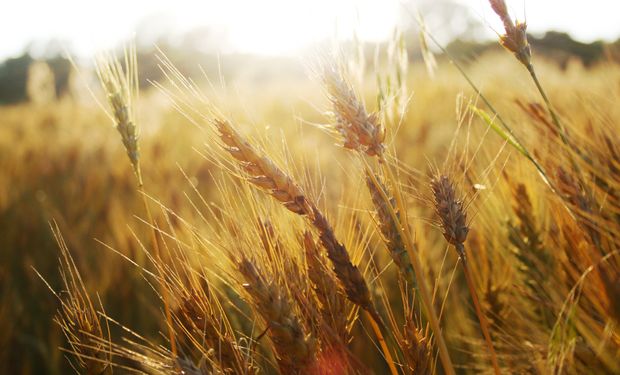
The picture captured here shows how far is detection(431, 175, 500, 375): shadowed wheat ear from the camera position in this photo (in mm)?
632

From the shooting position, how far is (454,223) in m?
0.64

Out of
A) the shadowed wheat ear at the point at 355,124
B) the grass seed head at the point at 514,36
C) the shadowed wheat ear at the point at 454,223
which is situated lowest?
the shadowed wheat ear at the point at 454,223

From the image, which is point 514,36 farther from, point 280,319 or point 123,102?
point 123,102

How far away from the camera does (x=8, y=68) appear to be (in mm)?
33688

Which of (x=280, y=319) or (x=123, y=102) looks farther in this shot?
(x=123, y=102)

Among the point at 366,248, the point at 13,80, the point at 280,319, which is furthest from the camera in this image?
the point at 13,80

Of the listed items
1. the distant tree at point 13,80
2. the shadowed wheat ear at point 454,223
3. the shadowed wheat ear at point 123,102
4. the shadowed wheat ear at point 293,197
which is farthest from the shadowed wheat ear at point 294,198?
the distant tree at point 13,80

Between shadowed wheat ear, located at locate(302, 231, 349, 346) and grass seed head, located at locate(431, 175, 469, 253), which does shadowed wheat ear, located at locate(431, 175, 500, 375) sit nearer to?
grass seed head, located at locate(431, 175, 469, 253)

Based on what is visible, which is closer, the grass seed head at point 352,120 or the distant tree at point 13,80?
the grass seed head at point 352,120

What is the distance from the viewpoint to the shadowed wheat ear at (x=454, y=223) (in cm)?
63

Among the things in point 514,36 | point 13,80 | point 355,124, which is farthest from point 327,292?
point 13,80

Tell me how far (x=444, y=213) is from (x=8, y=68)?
1587 inches

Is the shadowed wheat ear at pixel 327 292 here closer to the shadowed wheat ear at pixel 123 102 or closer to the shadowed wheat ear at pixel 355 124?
the shadowed wheat ear at pixel 355 124

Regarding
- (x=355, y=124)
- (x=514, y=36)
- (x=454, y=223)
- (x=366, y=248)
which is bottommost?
(x=366, y=248)
